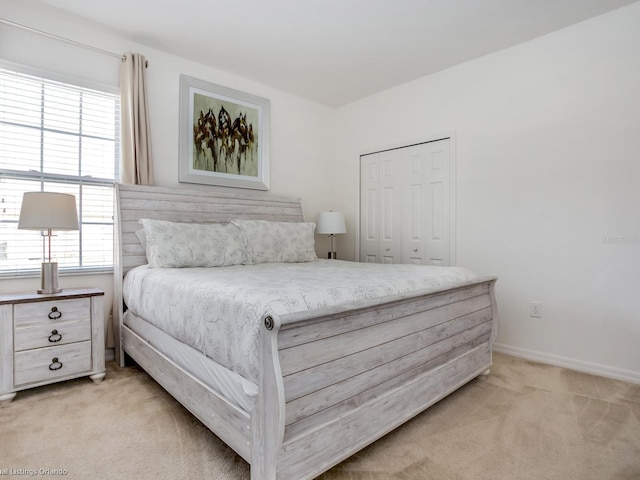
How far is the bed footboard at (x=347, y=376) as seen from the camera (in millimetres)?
1243

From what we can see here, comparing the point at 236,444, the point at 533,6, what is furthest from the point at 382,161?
the point at 236,444

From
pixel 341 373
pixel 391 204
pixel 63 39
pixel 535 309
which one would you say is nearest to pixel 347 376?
pixel 341 373

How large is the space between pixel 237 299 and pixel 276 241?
179 cm

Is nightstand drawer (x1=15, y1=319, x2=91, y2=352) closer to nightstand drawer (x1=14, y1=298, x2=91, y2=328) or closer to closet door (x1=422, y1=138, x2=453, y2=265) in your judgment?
nightstand drawer (x1=14, y1=298, x2=91, y2=328)

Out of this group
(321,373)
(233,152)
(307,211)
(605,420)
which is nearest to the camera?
(321,373)

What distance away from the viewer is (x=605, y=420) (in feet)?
6.49

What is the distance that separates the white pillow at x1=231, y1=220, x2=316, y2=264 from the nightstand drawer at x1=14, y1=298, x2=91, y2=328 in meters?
1.21

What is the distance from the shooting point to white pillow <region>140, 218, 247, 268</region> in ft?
8.55

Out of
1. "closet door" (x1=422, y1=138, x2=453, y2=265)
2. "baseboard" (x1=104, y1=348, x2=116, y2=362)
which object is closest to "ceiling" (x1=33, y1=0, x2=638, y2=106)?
"closet door" (x1=422, y1=138, x2=453, y2=265)

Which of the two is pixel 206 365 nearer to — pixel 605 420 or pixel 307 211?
pixel 605 420

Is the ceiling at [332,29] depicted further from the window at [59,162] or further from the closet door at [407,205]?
the closet door at [407,205]

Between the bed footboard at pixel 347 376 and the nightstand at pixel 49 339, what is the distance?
175 cm

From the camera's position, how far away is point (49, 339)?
2.30 metres

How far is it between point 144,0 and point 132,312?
2.20 meters
